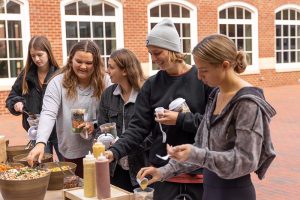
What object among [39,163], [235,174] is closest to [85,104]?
[39,163]

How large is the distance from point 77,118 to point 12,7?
9897 millimetres

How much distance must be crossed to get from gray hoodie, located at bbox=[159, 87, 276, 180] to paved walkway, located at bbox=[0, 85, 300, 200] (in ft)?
11.8

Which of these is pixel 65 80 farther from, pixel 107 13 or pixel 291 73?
pixel 291 73

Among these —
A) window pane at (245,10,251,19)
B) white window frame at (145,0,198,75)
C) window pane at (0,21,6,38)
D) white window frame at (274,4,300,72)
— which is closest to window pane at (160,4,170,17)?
white window frame at (145,0,198,75)

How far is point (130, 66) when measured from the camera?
3.64 m

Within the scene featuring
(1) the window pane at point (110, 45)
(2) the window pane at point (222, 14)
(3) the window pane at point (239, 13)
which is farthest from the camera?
(3) the window pane at point (239, 13)

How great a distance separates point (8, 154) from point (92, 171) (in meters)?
1.45

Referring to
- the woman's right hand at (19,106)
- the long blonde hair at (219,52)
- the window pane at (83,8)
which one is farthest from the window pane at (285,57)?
the long blonde hair at (219,52)

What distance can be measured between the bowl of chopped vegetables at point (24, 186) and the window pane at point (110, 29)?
467 inches

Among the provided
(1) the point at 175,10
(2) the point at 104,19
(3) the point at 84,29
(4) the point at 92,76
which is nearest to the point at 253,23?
(1) the point at 175,10

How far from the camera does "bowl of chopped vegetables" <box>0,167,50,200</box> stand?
9.40 ft

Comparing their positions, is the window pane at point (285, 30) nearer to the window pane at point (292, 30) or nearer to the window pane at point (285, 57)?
the window pane at point (292, 30)

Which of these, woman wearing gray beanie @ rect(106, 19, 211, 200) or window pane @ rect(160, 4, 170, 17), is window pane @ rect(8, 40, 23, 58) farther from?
woman wearing gray beanie @ rect(106, 19, 211, 200)

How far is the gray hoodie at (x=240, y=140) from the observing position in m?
2.20
